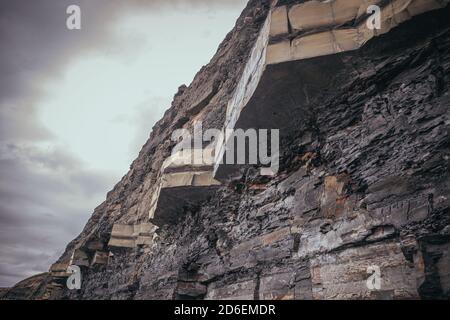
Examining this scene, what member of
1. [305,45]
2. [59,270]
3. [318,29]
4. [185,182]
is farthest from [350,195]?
[59,270]

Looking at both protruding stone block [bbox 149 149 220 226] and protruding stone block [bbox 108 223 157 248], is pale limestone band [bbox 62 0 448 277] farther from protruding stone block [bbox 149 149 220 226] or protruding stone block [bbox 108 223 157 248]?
protruding stone block [bbox 108 223 157 248]

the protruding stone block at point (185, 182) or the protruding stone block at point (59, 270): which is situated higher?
the protruding stone block at point (185, 182)

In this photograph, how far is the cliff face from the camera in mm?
3254

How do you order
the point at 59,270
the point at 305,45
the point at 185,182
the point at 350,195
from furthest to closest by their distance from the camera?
the point at 59,270 → the point at 185,182 → the point at 305,45 → the point at 350,195

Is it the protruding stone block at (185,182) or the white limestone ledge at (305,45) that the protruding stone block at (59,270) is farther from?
the white limestone ledge at (305,45)

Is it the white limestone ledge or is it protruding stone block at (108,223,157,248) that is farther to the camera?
protruding stone block at (108,223,157,248)

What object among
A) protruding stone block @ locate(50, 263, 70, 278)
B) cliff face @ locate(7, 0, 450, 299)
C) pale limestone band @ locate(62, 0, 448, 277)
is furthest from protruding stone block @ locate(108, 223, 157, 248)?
protruding stone block @ locate(50, 263, 70, 278)

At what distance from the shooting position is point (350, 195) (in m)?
4.07

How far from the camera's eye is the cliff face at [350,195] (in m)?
3.25

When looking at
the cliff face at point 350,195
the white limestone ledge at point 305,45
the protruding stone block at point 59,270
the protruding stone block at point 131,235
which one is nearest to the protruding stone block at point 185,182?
the cliff face at point 350,195

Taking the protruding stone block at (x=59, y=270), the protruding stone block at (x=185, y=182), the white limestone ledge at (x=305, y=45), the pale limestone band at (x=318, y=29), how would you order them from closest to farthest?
the pale limestone band at (x=318, y=29), the white limestone ledge at (x=305, y=45), the protruding stone block at (x=185, y=182), the protruding stone block at (x=59, y=270)

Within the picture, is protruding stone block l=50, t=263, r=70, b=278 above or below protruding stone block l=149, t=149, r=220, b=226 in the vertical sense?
below

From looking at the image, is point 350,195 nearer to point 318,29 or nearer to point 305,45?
point 305,45

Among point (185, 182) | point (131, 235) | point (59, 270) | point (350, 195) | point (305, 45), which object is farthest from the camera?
point (59, 270)
